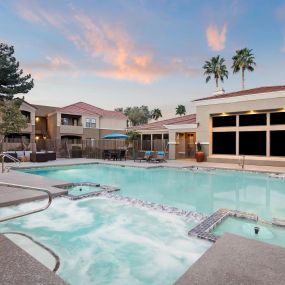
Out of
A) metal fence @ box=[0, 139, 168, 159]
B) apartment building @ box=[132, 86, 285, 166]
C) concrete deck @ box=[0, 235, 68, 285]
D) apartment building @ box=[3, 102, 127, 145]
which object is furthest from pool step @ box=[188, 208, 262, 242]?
apartment building @ box=[3, 102, 127, 145]

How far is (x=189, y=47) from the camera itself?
18156 mm

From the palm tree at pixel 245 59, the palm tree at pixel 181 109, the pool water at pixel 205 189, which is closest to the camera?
the pool water at pixel 205 189

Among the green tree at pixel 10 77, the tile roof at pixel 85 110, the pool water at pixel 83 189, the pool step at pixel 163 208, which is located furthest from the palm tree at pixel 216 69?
the pool step at pixel 163 208

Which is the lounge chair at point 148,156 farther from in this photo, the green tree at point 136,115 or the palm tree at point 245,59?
the green tree at point 136,115

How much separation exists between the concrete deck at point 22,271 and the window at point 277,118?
17308mm

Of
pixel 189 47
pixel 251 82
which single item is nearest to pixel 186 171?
pixel 189 47

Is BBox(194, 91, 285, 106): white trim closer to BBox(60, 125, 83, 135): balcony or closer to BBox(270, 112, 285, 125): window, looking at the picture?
BBox(270, 112, 285, 125): window

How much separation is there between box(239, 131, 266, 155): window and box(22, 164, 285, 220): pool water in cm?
383

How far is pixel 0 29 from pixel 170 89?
16.2 meters

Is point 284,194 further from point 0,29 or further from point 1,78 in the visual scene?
point 1,78

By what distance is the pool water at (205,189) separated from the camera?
26.3ft

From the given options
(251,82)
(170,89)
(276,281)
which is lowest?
(276,281)

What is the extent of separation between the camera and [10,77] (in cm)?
2327

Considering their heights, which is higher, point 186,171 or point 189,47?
point 189,47
